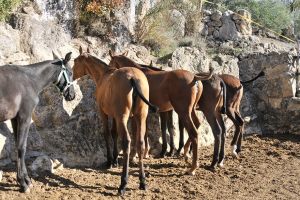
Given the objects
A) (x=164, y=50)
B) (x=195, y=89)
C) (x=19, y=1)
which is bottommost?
(x=195, y=89)

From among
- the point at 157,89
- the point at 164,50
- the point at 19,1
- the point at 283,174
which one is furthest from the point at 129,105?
the point at 164,50

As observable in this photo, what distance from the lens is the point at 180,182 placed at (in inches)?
272

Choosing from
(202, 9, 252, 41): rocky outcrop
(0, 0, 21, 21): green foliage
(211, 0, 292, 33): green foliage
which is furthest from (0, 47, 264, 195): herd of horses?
(211, 0, 292, 33): green foliage

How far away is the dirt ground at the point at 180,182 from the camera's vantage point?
619cm

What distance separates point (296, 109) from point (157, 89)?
5238mm

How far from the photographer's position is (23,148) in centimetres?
615

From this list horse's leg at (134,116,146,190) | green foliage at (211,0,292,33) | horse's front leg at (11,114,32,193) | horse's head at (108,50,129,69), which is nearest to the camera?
horse's front leg at (11,114,32,193)

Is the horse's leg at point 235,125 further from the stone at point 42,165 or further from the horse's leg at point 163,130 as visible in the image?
the stone at point 42,165

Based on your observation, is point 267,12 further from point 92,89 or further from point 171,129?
point 92,89

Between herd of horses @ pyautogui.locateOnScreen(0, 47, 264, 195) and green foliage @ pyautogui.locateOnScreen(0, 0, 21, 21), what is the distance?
1.87 metres

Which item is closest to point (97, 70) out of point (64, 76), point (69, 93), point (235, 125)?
point (69, 93)

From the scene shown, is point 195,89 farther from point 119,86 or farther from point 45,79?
point 45,79

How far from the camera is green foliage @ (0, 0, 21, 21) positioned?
8430 mm

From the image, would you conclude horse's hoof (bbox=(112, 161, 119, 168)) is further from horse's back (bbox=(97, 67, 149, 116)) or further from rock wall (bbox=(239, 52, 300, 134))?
rock wall (bbox=(239, 52, 300, 134))
